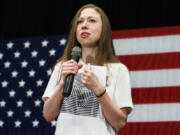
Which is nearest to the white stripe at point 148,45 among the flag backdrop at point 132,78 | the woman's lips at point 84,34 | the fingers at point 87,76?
the flag backdrop at point 132,78

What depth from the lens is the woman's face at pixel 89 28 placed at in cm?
136

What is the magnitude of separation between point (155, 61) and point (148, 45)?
0.48ft

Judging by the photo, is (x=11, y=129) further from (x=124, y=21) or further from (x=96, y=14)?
(x=96, y=14)

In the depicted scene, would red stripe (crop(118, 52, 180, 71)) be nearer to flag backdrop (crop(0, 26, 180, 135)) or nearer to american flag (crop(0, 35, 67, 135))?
flag backdrop (crop(0, 26, 180, 135))

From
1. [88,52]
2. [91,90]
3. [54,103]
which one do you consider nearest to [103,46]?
[88,52]

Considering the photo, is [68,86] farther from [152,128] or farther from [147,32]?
[147,32]

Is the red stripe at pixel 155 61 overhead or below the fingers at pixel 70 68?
below

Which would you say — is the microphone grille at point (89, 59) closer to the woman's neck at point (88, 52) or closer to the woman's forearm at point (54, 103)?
the woman's neck at point (88, 52)

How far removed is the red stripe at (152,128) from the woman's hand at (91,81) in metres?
1.28

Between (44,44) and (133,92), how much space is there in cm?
89

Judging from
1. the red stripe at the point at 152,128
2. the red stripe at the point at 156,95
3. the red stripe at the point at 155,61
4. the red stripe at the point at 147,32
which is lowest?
the red stripe at the point at 152,128

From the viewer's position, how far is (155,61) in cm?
243

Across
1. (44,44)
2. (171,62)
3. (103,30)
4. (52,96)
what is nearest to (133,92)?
(171,62)

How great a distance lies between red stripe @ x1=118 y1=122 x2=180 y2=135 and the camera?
A: 2.30 metres
